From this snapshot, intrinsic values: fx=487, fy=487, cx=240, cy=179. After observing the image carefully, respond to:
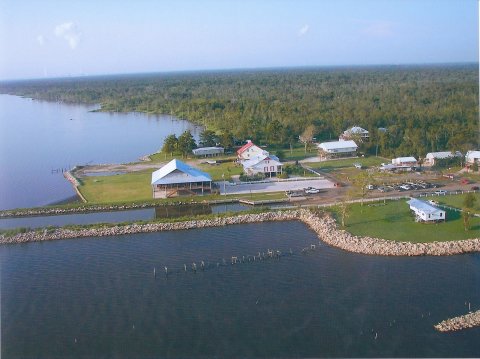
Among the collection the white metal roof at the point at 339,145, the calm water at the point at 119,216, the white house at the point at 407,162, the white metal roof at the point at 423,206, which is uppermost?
the white metal roof at the point at 339,145

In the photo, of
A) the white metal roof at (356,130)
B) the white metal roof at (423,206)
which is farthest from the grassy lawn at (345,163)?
the white metal roof at (423,206)

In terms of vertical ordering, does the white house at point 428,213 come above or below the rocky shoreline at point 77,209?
above

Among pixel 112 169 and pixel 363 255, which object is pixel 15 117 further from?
pixel 363 255

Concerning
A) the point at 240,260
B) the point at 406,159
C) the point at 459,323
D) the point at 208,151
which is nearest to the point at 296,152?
the point at 208,151

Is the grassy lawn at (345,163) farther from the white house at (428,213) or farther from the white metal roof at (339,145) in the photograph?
the white house at (428,213)

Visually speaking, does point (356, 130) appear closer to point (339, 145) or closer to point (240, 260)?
point (339, 145)
